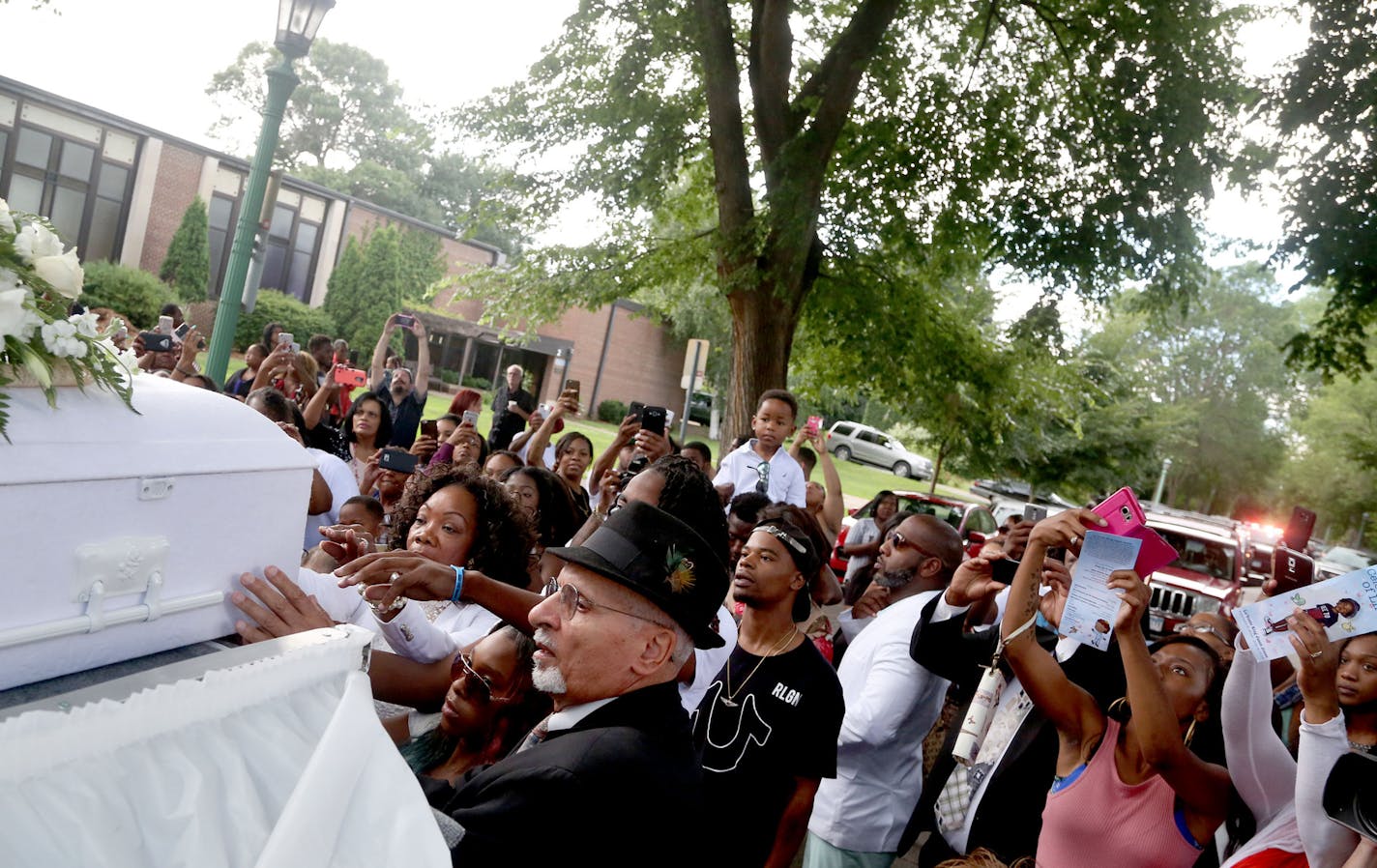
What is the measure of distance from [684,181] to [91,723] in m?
20.4

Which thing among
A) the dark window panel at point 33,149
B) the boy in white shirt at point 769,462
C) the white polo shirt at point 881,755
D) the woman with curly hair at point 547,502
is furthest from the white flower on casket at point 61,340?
the dark window panel at point 33,149

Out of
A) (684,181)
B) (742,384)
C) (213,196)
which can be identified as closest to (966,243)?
(742,384)

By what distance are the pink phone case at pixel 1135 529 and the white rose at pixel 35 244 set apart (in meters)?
2.79

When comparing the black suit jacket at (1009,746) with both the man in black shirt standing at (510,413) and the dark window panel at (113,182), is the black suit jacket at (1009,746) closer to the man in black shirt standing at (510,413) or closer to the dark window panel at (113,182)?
the man in black shirt standing at (510,413)

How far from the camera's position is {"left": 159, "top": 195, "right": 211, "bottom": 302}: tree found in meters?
30.9

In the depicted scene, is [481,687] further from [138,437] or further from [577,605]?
[138,437]

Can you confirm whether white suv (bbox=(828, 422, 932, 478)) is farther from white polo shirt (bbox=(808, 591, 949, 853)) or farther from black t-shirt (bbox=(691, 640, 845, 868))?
black t-shirt (bbox=(691, 640, 845, 868))

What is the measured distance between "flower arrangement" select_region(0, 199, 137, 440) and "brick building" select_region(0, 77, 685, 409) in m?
20.1

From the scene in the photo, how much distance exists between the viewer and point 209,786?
140 centimetres

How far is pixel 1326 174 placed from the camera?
10.2 m

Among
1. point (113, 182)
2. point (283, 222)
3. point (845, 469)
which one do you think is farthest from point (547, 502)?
point (845, 469)

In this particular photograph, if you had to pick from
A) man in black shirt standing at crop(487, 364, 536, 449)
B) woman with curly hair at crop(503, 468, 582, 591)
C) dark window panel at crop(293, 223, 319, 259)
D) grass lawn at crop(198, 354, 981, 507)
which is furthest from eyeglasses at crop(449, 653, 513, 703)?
dark window panel at crop(293, 223, 319, 259)

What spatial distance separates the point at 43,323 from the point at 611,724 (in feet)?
4.30

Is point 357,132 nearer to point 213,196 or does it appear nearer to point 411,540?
point 213,196
